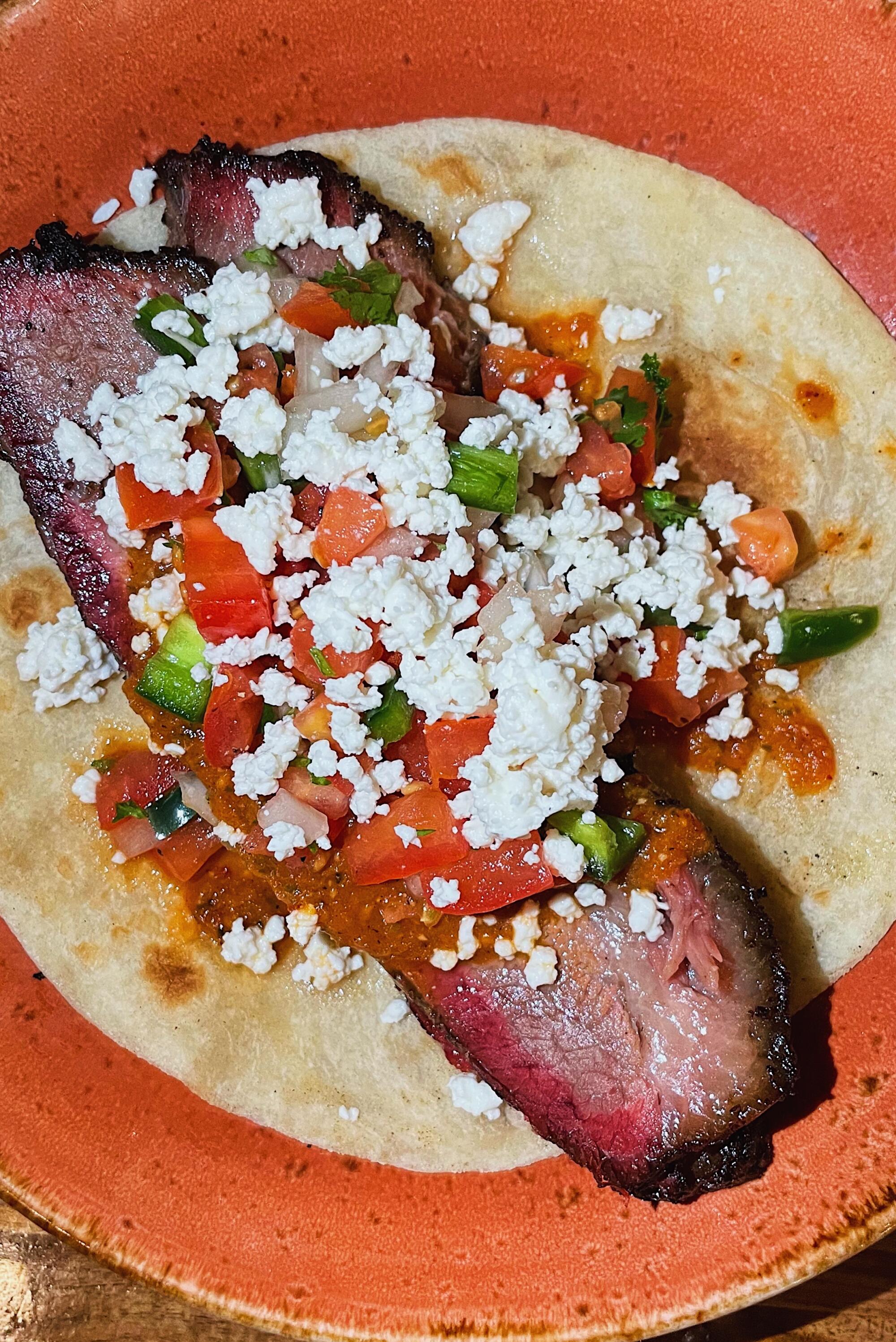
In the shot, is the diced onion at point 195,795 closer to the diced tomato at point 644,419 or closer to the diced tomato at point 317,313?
the diced tomato at point 317,313

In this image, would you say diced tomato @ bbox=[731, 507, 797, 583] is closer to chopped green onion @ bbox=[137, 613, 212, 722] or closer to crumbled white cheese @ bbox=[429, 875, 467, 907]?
crumbled white cheese @ bbox=[429, 875, 467, 907]

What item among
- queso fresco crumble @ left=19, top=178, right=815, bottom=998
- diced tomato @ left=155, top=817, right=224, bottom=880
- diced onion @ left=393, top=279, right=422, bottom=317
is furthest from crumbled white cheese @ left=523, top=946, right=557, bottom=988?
diced onion @ left=393, top=279, right=422, bottom=317

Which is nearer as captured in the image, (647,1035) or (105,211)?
(647,1035)

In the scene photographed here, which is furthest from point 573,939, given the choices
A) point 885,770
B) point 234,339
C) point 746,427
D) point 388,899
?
point 234,339

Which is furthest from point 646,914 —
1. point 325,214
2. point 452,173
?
point 452,173

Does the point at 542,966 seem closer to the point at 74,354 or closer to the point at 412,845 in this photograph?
the point at 412,845

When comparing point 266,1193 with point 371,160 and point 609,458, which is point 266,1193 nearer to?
point 609,458
